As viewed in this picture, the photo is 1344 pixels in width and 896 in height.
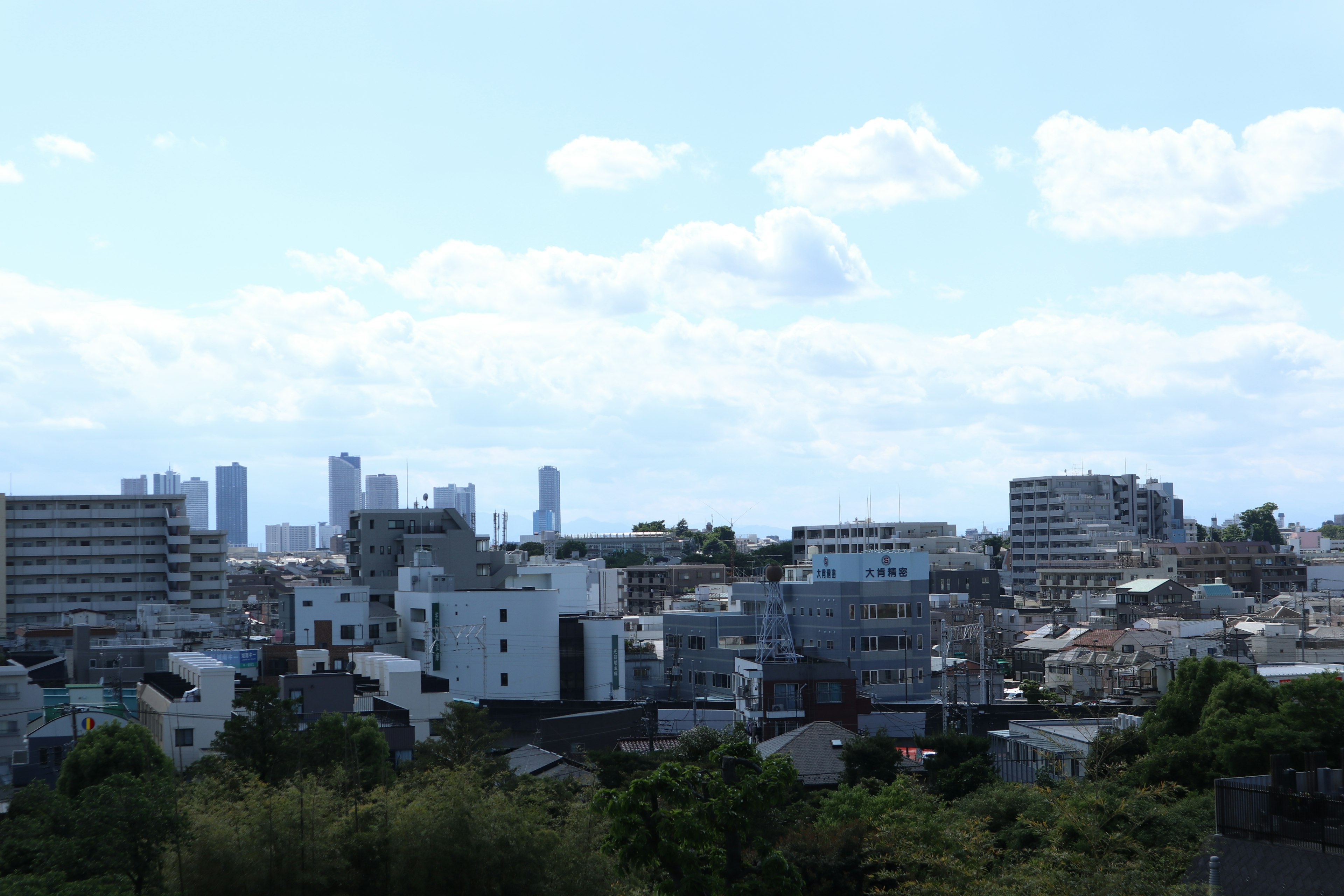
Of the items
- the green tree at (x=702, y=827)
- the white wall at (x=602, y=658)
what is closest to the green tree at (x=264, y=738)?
the green tree at (x=702, y=827)

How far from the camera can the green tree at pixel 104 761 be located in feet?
85.7

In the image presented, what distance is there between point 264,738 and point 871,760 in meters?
14.5

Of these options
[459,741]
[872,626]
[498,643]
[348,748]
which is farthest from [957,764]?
[498,643]

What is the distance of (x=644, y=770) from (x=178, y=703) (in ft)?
49.4

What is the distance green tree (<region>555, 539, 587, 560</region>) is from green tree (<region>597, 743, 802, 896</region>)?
118622 mm

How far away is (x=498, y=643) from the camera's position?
5791cm

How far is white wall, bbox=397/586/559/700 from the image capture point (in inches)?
2276

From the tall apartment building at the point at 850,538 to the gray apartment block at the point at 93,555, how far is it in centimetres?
5100

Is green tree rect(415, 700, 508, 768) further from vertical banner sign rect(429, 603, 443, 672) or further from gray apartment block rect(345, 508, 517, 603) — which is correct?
gray apartment block rect(345, 508, 517, 603)

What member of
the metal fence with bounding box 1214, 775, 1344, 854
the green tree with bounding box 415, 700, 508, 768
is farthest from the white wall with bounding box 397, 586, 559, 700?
the metal fence with bounding box 1214, 775, 1344, 854

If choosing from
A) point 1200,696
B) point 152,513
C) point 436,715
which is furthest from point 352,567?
point 1200,696

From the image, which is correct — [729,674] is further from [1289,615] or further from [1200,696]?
[1289,615]

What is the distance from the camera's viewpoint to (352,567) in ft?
247

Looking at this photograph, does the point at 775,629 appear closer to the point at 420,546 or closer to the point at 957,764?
the point at 420,546
